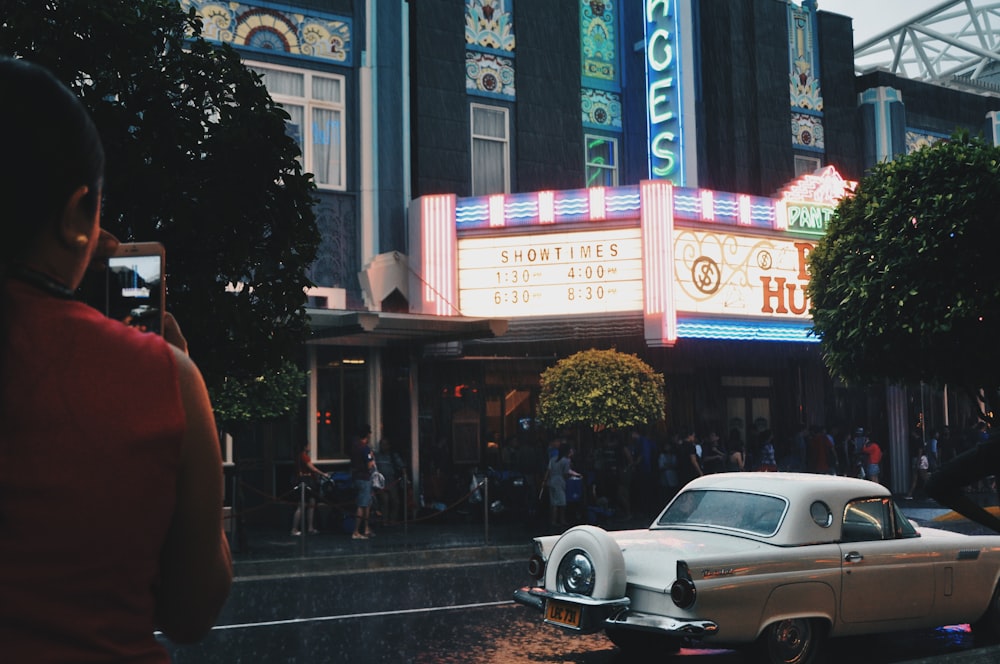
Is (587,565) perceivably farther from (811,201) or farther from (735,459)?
(811,201)

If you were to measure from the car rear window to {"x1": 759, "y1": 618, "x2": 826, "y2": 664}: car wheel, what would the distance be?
0.74 metres

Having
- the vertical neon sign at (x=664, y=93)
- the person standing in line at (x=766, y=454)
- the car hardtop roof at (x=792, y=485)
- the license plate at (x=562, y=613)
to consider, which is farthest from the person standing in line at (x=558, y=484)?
the license plate at (x=562, y=613)

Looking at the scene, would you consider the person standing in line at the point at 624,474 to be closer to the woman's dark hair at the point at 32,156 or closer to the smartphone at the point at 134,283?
the smartphone at the point at 134,283

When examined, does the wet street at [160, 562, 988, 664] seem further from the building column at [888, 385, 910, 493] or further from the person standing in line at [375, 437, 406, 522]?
the building column at [888, 385, 910, 493]

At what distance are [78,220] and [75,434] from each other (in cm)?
32

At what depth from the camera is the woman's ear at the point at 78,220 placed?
159 cm

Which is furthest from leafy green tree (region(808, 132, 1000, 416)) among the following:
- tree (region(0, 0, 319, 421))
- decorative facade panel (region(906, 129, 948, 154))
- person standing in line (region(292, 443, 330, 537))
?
decorative facade panel (region(906, 129, 948, 154))

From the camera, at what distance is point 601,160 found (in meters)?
25.9

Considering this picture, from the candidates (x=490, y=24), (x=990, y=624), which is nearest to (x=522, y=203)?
(x=490, y=24)

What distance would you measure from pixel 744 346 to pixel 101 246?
1007 inches

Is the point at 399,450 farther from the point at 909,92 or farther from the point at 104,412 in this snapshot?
the point at 104,412

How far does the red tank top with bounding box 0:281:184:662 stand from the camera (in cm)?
147

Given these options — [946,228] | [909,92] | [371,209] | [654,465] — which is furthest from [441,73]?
[909,92]

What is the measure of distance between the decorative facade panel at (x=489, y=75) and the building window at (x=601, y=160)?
2.31m
